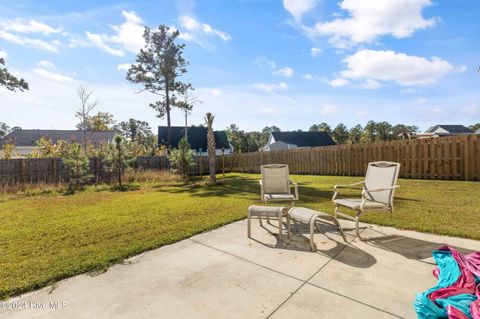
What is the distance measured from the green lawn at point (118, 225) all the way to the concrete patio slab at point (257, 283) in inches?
14.4

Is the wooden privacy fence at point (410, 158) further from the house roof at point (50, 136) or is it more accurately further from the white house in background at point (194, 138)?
the house roof at point (50, 136)

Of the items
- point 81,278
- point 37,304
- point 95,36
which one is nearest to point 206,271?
point 81,278

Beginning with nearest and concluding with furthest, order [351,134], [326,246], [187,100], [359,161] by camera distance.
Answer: [326,246] < [359,161] < [187,100] < [351,134]

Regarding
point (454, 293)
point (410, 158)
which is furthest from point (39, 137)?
point (454, 293)

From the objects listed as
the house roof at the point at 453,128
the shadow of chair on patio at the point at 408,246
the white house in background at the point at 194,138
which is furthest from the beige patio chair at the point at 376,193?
the house roof at the point at 453,128

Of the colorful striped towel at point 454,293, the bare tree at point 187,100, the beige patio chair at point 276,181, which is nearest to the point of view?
the colorful striped towel at point 454,293

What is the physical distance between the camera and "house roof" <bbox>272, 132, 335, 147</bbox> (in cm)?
3884

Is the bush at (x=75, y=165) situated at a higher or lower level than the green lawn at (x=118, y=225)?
higher

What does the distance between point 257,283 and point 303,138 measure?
127 ft

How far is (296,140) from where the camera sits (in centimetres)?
3903

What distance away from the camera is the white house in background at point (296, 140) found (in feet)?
126

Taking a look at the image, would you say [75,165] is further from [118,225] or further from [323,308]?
[323,308]

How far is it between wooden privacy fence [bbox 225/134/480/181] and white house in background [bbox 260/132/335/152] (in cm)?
2219

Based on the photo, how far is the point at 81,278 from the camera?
2.68 m
